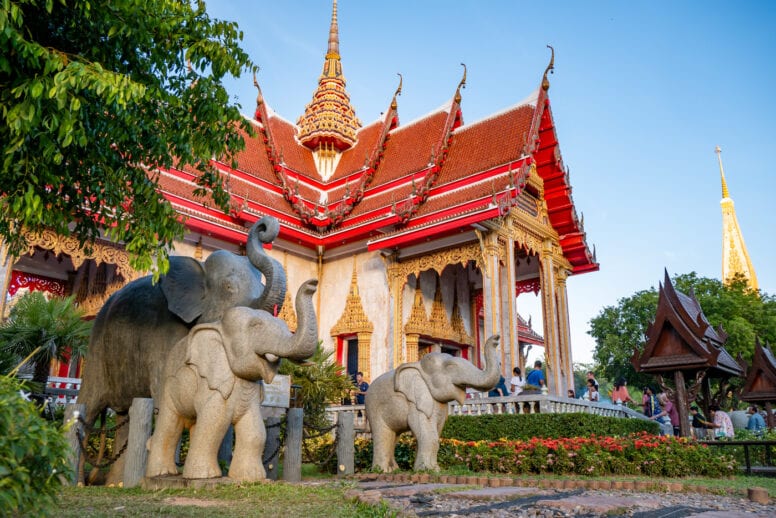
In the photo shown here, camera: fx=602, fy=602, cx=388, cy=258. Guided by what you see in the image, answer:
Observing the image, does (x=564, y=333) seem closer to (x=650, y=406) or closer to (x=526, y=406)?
(x=650, y=406)

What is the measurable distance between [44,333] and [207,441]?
529 cm

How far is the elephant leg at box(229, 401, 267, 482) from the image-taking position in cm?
434

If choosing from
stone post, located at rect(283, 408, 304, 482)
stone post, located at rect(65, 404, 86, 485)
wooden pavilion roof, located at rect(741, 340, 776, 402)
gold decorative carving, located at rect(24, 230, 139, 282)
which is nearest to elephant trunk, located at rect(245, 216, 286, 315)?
stone post, located at rect(283, 408, 304, 482)

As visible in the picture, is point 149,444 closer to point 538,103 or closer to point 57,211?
point 57,211

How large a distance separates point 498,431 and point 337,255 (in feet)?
28.3

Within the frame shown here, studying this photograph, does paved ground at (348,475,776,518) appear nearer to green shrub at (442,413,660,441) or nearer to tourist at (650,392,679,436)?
green shrub at (442,413,660,441)

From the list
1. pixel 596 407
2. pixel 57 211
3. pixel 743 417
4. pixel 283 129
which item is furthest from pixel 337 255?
pixel 57 211

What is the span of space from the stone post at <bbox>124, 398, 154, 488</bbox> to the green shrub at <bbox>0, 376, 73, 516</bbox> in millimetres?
2532

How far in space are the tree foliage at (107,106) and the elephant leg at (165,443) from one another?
3.80ft

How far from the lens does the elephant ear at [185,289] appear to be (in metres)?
4.97

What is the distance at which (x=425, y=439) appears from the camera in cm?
644

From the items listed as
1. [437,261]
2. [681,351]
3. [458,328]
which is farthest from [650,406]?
[437,261]

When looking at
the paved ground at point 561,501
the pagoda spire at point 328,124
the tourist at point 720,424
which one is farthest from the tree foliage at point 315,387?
the pagoda spire at point 328,124

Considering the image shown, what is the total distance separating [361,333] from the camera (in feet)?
50.6
